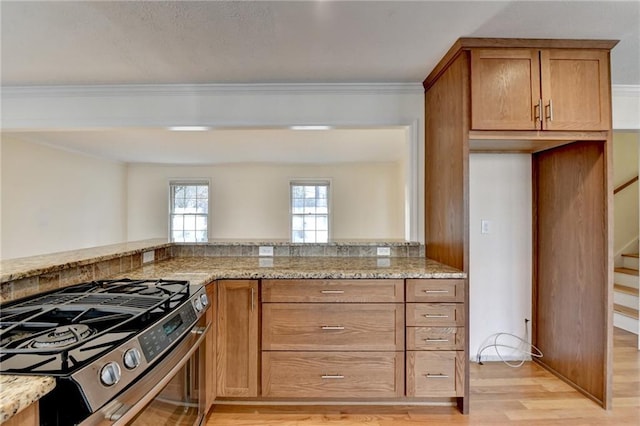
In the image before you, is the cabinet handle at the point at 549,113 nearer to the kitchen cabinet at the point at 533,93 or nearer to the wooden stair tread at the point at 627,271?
the kitchen cabinet at the point at 533,93

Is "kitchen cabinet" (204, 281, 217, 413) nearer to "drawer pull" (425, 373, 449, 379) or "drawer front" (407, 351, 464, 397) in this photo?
"drawer front" (407, 351, 464, 397)

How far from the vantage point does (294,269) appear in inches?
80.0

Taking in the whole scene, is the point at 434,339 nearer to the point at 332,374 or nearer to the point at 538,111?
the point at 332,374

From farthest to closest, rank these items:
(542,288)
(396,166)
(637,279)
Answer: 1. (396,166)
2. (637,279)
3. (542,288)

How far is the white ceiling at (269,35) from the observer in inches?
64.8

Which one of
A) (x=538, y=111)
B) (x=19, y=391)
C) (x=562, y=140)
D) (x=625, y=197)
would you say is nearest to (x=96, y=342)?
(x=19, y=391)

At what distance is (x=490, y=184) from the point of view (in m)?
2.58

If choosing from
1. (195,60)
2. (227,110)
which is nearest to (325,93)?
(227,110)

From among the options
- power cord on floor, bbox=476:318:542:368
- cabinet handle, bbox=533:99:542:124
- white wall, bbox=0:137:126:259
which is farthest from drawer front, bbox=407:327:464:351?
white wall, bbox=0:137:126:259

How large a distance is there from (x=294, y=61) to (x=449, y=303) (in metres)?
1.82

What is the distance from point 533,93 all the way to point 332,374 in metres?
2.02

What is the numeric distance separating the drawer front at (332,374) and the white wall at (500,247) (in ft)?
3.47

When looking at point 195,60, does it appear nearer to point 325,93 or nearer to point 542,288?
point 325,93

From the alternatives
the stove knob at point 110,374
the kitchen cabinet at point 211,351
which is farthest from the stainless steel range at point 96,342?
the kitchen cabinet at point 211,351
